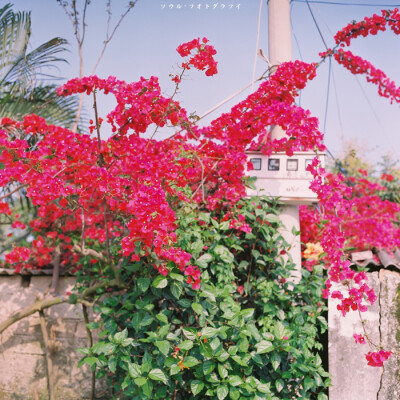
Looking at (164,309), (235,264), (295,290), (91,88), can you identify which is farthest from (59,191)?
(295,290)

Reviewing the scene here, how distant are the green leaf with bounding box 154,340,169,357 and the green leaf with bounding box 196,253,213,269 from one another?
470mm

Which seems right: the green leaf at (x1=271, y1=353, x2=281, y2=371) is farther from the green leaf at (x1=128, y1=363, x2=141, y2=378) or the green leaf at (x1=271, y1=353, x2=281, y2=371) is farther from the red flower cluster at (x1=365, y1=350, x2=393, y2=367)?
the green leaf at (x1=128, y1=363, x2=141, y2=378)

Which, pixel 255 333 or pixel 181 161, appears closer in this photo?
pixel 255 333

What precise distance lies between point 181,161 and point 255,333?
1.21 meters

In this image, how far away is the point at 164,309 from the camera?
95.6 inches

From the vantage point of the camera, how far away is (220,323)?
7.62ft

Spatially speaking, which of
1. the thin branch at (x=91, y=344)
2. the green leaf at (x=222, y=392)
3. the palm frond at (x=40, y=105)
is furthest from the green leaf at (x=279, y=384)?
the palm frond at (x=40, y=105)

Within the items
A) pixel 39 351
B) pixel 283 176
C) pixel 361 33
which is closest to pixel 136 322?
pixel 283 176

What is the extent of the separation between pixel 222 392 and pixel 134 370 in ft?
1.58

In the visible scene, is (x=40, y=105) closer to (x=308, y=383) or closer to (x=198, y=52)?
(x=198, y=52)

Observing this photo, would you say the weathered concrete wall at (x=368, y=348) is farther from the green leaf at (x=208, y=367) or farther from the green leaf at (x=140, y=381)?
the green leaf at (x=140, y=381)

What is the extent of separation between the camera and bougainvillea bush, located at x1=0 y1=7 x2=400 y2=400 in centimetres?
222

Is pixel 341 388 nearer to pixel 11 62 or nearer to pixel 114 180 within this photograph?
pixel 114 180

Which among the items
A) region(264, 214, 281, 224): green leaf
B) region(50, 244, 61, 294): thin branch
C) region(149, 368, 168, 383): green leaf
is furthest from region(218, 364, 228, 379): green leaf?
region(50, 244, 61, 294): thin branch
